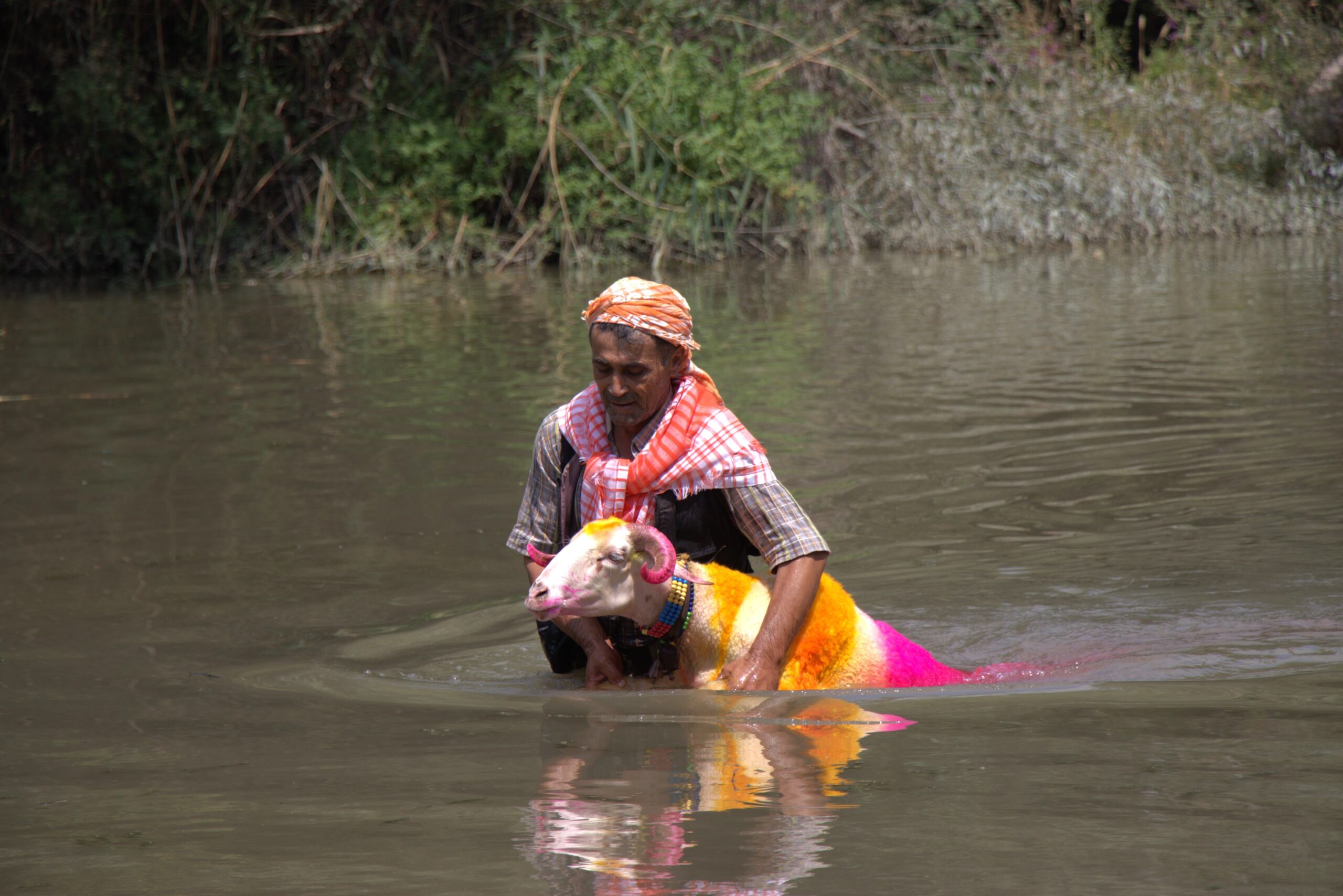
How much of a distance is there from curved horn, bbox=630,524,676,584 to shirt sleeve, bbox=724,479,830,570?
33cm

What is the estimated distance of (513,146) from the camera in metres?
18.1

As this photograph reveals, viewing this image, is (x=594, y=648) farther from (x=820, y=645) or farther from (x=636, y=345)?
(x=636, y=345)

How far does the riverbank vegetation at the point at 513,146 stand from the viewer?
17.9 meters

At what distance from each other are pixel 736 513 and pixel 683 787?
3.59 feet

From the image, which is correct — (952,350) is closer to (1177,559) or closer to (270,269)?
(1177,559)

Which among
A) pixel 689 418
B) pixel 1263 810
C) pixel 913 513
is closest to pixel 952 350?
pixel 913 513

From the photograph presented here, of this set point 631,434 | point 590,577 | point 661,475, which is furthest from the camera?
point 631,434

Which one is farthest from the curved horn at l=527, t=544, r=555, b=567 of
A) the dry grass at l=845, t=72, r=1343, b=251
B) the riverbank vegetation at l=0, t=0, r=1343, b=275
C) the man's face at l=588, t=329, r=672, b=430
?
the dry grass at l=845, t=72, r=1343, b=251

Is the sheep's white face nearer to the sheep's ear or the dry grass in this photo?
the sheep's ear

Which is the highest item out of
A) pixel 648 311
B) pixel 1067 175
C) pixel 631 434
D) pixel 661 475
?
pixel 1067 175

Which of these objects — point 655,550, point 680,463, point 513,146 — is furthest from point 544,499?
point 513,146

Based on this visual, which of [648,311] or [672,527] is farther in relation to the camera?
[672,527]

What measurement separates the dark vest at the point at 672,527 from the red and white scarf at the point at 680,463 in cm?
6

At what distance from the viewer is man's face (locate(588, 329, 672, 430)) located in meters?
3.95
